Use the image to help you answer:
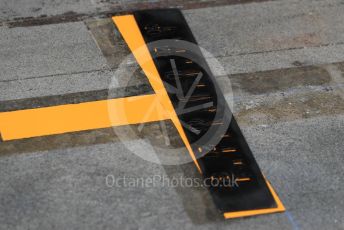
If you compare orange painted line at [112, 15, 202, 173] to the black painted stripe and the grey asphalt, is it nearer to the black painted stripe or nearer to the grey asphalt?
the black painted stripe

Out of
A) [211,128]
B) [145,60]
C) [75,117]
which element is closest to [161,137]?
[211,128]

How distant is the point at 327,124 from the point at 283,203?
1.82 meters

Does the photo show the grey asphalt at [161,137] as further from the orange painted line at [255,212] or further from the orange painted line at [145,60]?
the orange painted line at [145,60]

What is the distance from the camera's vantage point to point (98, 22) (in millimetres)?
9867

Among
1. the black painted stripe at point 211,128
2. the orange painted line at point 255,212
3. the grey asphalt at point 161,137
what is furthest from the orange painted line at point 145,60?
the orange painted line at point 255,212

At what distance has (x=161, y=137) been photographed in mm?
7797

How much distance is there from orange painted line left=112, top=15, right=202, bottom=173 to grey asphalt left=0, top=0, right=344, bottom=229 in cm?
24

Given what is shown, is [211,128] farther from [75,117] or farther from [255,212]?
[75,117]

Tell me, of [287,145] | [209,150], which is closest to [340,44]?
[287,145]

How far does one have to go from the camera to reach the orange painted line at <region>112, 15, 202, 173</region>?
8.03 meters

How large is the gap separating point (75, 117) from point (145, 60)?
5.66 ft

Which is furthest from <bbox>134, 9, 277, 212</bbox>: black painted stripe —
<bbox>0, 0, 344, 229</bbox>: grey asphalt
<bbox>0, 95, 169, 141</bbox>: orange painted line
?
<bbox>0, 95, 169, 141</bbox>: orange painted line

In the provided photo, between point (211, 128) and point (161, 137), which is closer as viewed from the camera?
point (161, 137)

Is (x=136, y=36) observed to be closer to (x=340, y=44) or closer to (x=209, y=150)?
(x=209, y=150)
